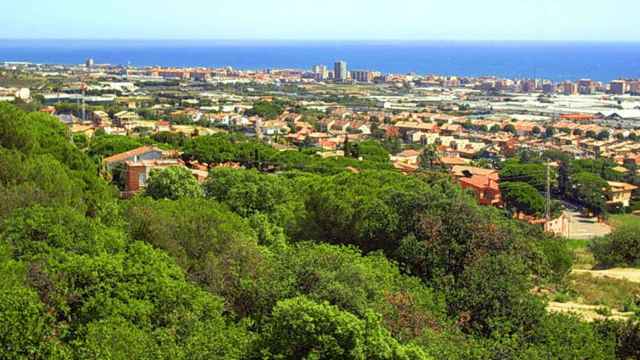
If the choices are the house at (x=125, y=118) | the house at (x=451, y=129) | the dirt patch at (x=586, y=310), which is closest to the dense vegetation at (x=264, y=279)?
the dirt patch at (x=586, y=310)

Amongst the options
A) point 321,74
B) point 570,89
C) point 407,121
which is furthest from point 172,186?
point 321,74

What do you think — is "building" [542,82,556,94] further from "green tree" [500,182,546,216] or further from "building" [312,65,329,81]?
"green tree" [500,182,546,216]

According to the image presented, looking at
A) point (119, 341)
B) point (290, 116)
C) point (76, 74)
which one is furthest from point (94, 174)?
point (76, 74)

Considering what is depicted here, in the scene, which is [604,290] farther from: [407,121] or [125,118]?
[407,121]

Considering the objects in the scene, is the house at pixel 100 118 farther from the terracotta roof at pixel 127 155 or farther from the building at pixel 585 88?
the building at pixel 585 88

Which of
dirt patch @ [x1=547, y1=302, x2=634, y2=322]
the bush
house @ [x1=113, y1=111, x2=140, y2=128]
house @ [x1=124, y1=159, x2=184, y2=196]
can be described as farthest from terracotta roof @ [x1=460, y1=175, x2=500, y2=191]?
house @ [x1=113, y1=111, x2=140, y2=128]
